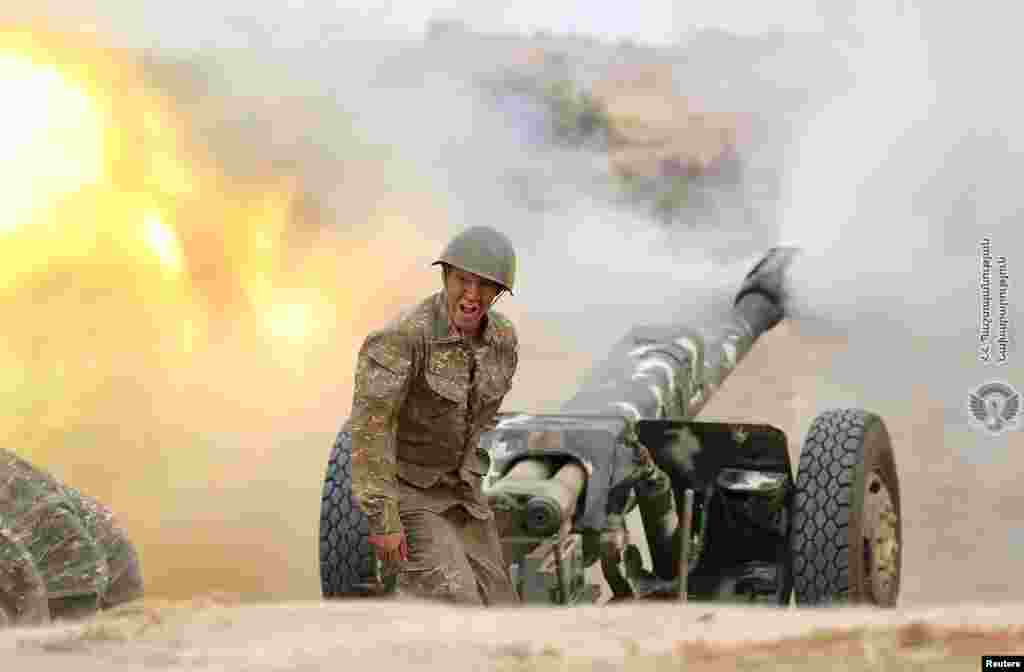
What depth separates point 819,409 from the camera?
14000 mm

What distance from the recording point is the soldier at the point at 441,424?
4.81 m

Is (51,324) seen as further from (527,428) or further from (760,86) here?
(760,86)

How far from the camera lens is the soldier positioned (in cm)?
481

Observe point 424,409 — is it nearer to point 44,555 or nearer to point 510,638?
Result: point 44,555

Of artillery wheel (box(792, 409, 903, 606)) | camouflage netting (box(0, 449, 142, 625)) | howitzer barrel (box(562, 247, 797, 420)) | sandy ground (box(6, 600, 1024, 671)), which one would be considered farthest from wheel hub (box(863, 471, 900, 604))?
camouflage netting (box(0, 449, 142, 625))

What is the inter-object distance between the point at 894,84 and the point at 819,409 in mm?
2899

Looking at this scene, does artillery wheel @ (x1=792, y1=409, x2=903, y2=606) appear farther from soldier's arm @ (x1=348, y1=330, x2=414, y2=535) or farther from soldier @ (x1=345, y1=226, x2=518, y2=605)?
soldier's arm @ (x1=348, y1=330, x2=414, y2=535)

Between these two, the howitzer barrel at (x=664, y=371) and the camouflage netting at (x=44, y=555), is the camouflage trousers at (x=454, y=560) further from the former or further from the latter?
the howitzer barrel at (x=664, y=371)

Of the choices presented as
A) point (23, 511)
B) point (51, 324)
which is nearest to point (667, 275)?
point (51, 324)

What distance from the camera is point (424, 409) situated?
196 inches

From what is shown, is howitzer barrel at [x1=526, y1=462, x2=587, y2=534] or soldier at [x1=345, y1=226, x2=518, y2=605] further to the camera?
howitzer barrel at [x1=526, y1=462, x2=587, y2=534]

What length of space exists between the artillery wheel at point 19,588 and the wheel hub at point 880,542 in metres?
2.75

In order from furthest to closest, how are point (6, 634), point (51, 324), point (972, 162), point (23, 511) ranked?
point (972, 162) < point (51, 324) < point (23, 511) < point (6, 634)

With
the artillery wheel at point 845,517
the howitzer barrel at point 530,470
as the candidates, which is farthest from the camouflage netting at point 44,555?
the artillery wheel at point 845,517
